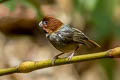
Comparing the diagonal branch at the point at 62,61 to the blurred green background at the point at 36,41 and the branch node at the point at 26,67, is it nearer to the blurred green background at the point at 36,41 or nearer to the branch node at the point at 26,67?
the branch node at the point at 26,67

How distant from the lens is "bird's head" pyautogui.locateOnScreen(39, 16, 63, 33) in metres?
2.01

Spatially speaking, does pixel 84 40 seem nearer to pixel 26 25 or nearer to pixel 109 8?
pixel 109 8

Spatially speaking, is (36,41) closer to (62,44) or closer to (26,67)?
(62,44)

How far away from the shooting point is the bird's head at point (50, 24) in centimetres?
201

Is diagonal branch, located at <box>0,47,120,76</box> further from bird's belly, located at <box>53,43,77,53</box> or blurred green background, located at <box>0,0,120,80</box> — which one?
blurred green background, located at <box>0,0,120,80</box>

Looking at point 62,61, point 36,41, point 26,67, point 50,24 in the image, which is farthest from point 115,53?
point 36,41

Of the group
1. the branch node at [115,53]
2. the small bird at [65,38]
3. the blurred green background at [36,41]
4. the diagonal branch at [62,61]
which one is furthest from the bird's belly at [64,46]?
the blurred green background at [36,41]

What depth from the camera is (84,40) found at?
2195 mm

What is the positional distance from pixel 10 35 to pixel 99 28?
2331 mm

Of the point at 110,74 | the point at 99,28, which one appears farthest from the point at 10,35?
the point at 110,74

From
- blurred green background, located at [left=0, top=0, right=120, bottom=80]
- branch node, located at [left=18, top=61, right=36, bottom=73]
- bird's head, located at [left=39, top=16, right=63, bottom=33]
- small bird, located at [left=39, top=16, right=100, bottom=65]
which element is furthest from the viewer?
blurred green background, located at [left=0, top=0, right=120, bottom=80]

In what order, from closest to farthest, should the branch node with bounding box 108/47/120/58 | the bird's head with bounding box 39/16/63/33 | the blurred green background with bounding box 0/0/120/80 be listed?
the branch node with bounding box 108/47/120/58 < the bird's head with bounding box 39/16/63/33 < the blurred green background with bounding box 0/0/120/80

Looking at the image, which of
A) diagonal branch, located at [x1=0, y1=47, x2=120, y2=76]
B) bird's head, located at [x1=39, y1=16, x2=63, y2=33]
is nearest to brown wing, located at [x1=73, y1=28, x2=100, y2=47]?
bird's head, located at [x1=39, y1=16, x2=63, y2=33]

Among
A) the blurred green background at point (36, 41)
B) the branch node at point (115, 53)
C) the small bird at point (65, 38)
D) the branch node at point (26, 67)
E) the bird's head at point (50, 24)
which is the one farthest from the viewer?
the blurred green background at point (36, 41)
